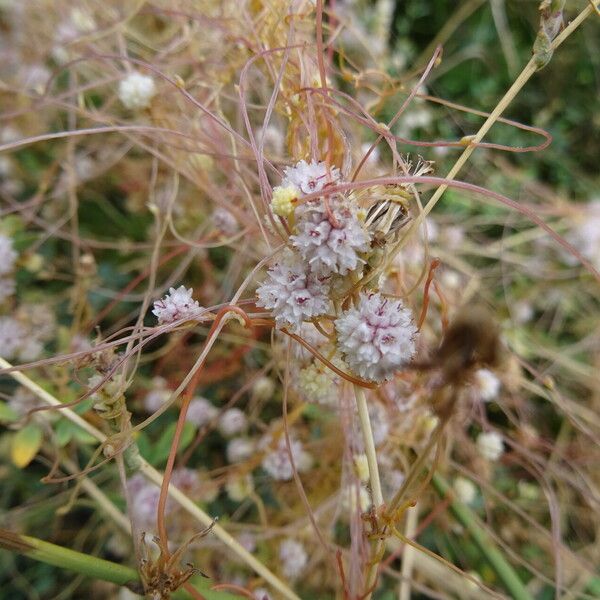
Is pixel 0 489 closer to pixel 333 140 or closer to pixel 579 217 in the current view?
pixel 333 140

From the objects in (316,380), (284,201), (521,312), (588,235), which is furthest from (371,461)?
(588,235)

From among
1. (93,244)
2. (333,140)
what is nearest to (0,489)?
(93,244)

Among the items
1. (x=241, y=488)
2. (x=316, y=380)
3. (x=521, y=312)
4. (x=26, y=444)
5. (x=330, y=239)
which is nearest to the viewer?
(x=330, y=239)

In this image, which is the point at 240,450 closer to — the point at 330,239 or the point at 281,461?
the point at 281,461

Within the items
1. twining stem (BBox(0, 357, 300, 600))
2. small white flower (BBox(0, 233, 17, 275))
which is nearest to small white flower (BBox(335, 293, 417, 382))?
twining stem (BBox(0, 357, 300, 600))

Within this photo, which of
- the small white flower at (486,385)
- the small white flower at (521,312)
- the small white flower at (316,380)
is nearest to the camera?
the small white flower at (316,380)

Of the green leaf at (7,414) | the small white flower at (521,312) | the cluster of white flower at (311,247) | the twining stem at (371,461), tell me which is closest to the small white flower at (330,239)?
the cluster of white flower at (311,247)

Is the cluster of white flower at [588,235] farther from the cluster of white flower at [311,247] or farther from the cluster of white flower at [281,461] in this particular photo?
the cluster of white flower at [311,247]
